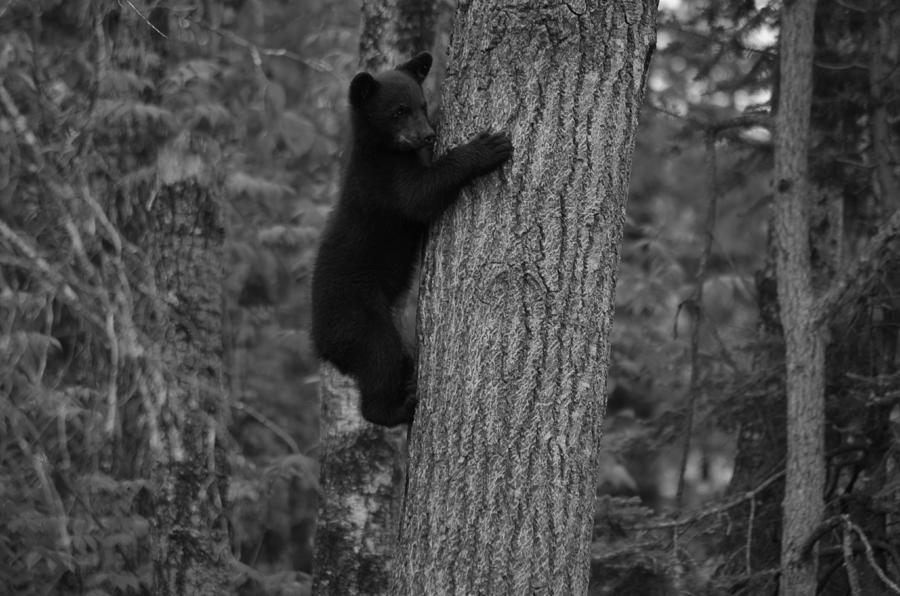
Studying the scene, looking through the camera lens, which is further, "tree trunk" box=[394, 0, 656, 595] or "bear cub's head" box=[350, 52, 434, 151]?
"bear cub's head" box=[350, 52, 434, 151]

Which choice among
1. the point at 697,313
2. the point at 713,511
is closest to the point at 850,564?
the point at 713,511

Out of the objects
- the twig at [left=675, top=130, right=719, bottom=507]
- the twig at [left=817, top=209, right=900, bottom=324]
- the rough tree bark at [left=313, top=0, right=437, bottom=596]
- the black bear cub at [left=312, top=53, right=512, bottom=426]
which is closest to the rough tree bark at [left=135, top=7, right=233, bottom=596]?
the rough tree bark at [left=313, top=0, right=437, bottom=596]

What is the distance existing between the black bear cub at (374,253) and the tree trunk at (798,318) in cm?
192

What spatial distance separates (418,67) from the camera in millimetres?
5176

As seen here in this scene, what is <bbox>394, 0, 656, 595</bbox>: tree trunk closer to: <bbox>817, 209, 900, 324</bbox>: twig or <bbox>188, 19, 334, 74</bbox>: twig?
<bbox>817, 209, 900, 324</bbox>: twig

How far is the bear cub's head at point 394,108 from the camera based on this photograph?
15.2 feet

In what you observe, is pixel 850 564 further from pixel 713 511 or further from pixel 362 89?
pixel 362 89

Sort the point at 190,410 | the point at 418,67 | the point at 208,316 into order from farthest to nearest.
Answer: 1. the point at 208,316
2. the point at 190,410
3. the point at 418,67

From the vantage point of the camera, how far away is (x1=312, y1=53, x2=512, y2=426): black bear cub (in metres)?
4.56

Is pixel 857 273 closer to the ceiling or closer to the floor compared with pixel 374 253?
closer to the ceiling

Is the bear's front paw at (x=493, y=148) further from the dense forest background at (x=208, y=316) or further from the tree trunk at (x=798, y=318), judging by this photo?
the tree trunk at (x=798, y=318)

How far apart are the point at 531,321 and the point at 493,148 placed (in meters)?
0.60

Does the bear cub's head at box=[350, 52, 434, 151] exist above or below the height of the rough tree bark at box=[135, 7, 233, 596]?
above

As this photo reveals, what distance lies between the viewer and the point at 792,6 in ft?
17.8
